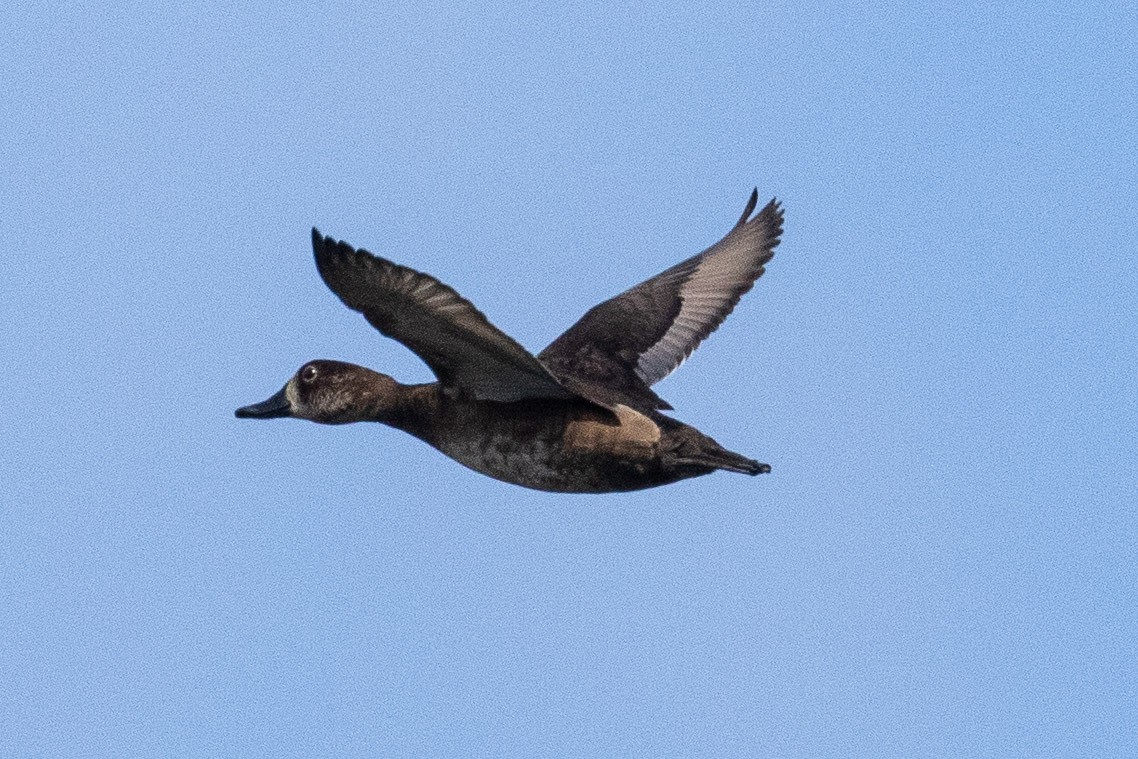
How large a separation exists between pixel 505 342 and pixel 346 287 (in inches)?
30.2

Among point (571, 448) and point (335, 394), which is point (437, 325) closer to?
point (571, 448)

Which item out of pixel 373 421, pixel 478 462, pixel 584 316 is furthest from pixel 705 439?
pixel 584 316

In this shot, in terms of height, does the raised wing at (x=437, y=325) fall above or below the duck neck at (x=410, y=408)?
above

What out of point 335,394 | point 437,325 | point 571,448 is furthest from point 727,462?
point 335,394

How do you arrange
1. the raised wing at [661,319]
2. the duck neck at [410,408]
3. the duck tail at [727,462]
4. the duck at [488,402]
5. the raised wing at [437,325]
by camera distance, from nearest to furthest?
the raised wing at [437,325] → the duck at [488,402] → the duck tail at [727,462] → the duck neck at [410,408] → the raised wing at [661,319]

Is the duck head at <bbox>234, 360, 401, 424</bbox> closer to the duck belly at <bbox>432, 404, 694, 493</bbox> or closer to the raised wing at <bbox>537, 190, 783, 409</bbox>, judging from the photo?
the duck belly at <bbox>432, 404, 694, 493</bbox>

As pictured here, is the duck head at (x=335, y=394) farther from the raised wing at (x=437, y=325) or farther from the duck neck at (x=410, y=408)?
the raised wing at (x=437, y=325)

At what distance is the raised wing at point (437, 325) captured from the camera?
26.6ft

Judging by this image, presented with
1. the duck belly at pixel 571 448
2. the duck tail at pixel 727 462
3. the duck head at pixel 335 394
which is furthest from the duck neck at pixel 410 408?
the duck tail at pixel 727 462

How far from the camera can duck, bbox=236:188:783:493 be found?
8.34 meters

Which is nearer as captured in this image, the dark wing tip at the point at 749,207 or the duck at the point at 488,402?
the duck at the point at 488,402

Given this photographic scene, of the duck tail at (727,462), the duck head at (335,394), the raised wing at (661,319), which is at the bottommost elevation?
the duck tail at (727,462)

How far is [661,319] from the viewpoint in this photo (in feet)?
38.0

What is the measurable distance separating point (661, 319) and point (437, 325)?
3.17 metres
